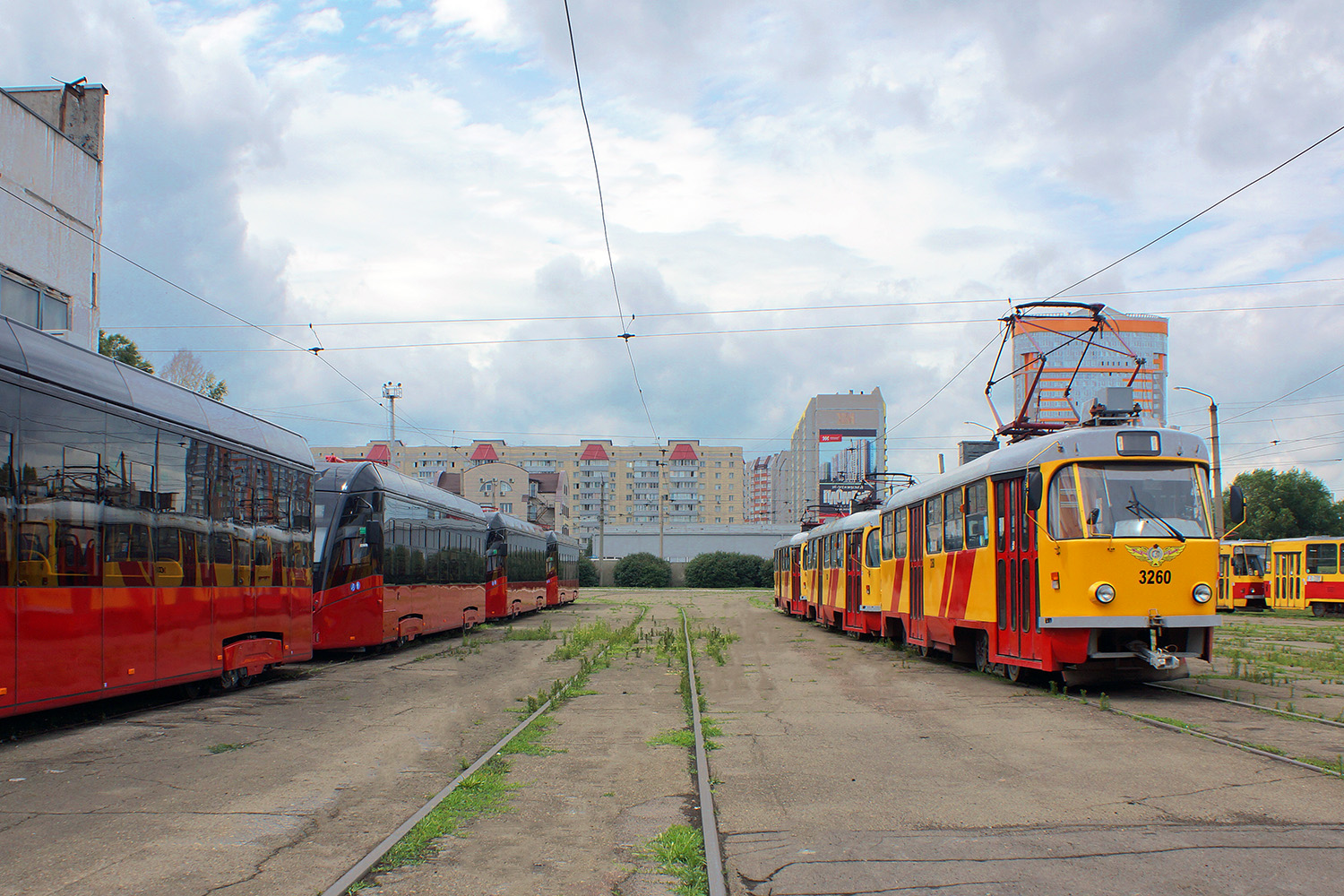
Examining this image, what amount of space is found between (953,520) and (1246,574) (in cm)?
3429

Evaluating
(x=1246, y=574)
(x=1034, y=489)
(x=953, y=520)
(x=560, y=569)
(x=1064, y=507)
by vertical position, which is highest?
(x=1034, y=489)

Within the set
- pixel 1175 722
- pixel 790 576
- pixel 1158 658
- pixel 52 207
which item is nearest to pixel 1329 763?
pixel 1175 722

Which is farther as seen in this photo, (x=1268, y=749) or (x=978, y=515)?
(x=978, y=515)

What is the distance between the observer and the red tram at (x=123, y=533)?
26.9 feet

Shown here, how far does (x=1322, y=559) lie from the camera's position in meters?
38.1

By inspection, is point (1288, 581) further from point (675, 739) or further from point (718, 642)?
point (675, 739)

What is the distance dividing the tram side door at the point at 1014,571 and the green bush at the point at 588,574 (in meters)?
65.0

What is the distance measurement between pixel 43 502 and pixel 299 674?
738 centimetres

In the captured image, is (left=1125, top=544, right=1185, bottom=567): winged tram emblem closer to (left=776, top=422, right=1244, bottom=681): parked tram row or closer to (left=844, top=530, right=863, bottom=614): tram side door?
(left=776, top=422, right=1244, bottom=681): parked tram row

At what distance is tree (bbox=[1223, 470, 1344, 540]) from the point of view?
69125 mm

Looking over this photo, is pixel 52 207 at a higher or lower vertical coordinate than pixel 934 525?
higher

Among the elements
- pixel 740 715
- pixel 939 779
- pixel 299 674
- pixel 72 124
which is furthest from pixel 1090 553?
pixel 72 124

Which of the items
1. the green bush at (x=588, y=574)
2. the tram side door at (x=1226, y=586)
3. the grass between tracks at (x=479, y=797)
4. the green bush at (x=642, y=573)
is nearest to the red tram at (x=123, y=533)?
the grass between tracks at (x=479, y=797)

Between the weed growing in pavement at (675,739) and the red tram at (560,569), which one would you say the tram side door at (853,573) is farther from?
the red tram at (560,569)
